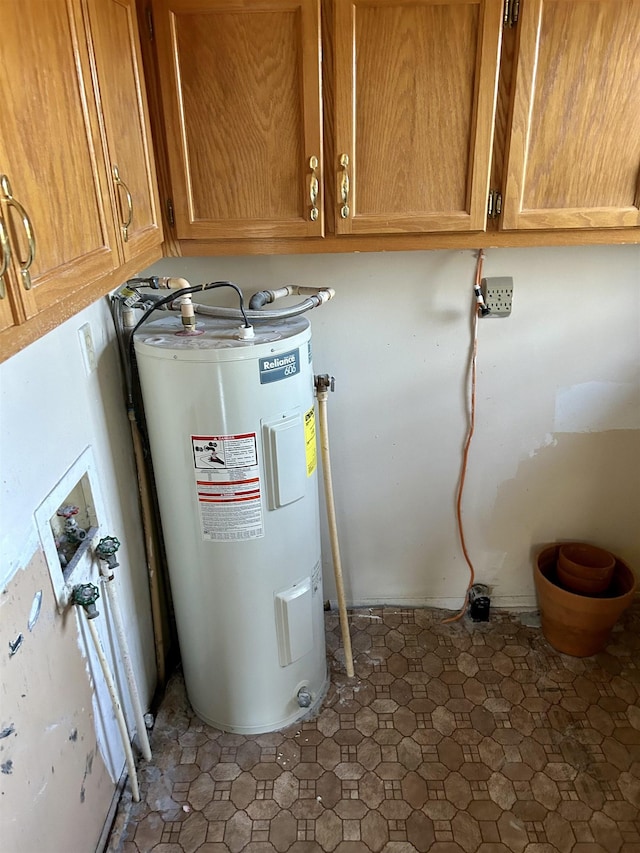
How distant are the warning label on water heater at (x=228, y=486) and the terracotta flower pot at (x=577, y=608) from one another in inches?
42.7

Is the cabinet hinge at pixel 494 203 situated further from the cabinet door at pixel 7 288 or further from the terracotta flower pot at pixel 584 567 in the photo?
the terracotta flower pot at pixel 584 567

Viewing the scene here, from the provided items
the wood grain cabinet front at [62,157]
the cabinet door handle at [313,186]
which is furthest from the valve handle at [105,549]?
the cabinet door handle at [313,186]

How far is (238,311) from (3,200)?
0.90 metres

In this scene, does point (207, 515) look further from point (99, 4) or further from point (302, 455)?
point (99, 4)

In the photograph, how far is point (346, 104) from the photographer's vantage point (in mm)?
1374

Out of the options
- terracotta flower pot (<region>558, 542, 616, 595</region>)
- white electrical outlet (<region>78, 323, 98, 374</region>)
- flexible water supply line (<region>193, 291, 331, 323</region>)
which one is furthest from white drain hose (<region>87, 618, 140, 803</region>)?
terracotta flower pot (<region>558, 542, 616, 595</region>)

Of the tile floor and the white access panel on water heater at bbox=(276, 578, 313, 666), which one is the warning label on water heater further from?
the tile floor

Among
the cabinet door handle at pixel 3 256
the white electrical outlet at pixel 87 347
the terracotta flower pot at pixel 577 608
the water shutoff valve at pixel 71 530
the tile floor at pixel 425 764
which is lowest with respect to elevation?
the tile floor at pixel 425 764

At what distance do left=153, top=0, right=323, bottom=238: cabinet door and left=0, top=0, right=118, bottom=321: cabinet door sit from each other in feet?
1.30

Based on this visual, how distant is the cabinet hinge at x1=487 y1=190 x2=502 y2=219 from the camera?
4.83 ft

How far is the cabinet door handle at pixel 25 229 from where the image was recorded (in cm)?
74

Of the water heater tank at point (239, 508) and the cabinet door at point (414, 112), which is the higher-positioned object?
the cabinet door at point (414, 112)

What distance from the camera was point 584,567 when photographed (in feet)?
6.72

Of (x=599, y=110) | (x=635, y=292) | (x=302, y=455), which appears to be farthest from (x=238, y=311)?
(x=635, y=292)
